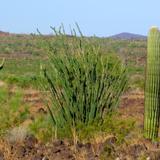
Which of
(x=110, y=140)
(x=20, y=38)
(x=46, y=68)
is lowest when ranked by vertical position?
(x=20, y=38)

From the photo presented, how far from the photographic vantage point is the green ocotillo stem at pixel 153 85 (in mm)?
13312

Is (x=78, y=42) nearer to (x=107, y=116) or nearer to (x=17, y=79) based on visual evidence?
(x=107, y=116)

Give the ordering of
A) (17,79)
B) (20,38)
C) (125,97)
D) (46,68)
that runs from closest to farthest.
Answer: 1. (46,68)
2. (125,97)
3. (17,79)
4. (20,38)

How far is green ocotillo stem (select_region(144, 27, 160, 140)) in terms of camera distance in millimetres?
13312

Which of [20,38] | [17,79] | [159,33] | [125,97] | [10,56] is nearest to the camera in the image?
[159,33]

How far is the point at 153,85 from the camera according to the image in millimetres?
13352

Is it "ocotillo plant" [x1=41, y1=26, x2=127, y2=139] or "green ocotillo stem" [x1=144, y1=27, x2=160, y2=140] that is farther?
"ocotillo plant" [x1=41, y1=26, x2=127, y2=139]

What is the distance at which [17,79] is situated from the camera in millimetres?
36062

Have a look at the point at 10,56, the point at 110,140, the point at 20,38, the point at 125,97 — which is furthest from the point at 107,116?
the point at 20,38

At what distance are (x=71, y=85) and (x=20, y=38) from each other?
84.1 metres

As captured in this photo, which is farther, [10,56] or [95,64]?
[10,56]

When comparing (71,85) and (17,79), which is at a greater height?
(71,85)

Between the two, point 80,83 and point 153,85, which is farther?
point 80,83

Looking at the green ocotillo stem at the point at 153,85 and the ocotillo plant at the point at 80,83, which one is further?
the ocotillo plant at the point at 80,83
